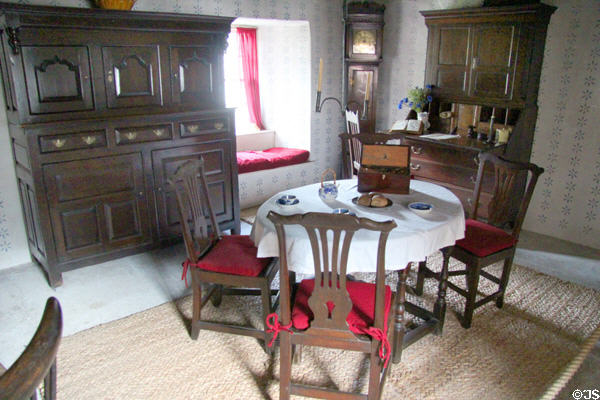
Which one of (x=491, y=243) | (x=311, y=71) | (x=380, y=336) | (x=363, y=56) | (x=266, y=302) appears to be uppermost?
(x=363, y=56)

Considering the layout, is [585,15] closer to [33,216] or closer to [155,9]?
[155,9]

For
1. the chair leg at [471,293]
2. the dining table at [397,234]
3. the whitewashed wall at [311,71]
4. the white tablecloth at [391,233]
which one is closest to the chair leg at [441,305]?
the dining table at [397,234]

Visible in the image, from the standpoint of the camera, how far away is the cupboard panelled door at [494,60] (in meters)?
3.65

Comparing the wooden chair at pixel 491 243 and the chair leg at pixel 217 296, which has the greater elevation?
the wooden chair at pixel 491 243

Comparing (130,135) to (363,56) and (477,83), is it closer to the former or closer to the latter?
(363,56)

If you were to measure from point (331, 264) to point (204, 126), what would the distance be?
204 centimetres

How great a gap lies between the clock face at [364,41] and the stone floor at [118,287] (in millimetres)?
2446

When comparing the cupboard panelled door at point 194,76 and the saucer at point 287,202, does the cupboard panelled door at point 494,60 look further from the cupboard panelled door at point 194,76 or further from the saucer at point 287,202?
the saucer at point 287,202

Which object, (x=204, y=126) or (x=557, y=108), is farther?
(x=557, y=108)

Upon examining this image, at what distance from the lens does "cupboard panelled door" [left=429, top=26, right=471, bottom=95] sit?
3.97 metres

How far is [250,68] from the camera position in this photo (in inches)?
207

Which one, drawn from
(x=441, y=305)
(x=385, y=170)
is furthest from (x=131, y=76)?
(x=441, y=305)

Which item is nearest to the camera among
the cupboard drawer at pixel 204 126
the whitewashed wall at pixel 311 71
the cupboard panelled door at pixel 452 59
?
the whitewashed wall at pixel 311 71

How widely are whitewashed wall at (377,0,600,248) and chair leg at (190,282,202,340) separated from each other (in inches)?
120
